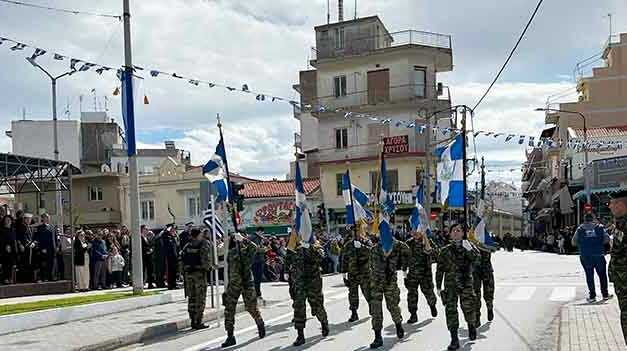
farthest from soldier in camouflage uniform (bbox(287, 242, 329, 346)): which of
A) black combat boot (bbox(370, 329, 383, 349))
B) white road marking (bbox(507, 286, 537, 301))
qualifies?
white road marking (bbox(507, 286, 537, 301))

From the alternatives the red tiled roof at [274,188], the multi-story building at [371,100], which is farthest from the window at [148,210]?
the multi-story building at [371,100]

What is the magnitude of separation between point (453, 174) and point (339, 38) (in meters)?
42.8

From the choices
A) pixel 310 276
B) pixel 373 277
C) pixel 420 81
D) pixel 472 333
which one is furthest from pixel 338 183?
pixel 472 333

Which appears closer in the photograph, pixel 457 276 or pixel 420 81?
pixel 457 276

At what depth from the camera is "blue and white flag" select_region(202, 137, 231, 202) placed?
1430cm

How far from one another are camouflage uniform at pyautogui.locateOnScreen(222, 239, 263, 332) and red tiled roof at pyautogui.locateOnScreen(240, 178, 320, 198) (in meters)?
41.1

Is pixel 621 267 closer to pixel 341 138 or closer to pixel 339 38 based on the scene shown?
pixel 341 138

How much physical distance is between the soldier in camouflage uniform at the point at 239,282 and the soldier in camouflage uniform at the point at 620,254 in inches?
230

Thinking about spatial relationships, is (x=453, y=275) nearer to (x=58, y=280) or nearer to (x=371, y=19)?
(x=58, y=280)

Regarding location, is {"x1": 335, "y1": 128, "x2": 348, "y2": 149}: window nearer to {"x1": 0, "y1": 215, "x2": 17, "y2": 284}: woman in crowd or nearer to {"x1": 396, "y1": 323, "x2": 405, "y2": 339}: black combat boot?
{"x1": 0, "y1": 215, "x2": 17, "y2": 284}: woman in crowd

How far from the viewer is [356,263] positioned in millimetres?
13602

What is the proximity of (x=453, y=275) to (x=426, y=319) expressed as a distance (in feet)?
11.0

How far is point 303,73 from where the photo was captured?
209 ft

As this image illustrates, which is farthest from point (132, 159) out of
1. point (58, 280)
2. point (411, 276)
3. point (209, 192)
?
point (411, 276)
